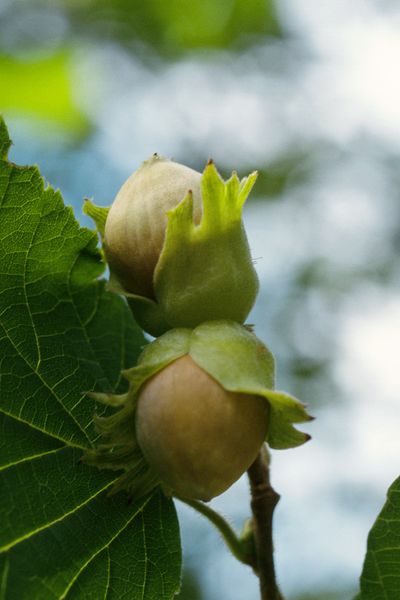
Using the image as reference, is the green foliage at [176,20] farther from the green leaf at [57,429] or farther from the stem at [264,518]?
the stem at [264,518]

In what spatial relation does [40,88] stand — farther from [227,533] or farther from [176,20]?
[227,533]

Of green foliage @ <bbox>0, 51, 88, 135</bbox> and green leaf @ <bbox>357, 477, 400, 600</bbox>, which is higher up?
green foliage @ <bbox>0, 51, 88, 135</bbox>

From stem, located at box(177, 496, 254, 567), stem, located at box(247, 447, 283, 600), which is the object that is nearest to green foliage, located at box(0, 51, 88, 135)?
stem, located at box(177, 496, 254, 567)

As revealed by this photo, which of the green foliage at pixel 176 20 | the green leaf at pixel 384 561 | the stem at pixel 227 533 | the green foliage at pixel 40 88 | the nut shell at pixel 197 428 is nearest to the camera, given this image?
the nut shell at pixel 197 428

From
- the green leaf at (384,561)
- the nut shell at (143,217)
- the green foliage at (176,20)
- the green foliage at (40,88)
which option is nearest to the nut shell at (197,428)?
the nut shell at (143,217)

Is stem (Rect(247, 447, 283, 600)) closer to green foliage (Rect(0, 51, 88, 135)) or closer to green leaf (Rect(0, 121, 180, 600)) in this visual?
green leaf (Rect(0, 121, 180, 600))
